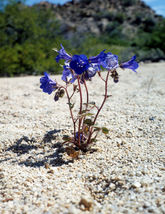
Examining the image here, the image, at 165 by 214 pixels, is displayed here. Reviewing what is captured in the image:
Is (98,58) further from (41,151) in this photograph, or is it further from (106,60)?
(41,151)

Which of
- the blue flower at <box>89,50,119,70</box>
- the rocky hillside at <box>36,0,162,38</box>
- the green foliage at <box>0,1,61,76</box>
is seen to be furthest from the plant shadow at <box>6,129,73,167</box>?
the rocky hillside at <box>36,0,162,38</box>

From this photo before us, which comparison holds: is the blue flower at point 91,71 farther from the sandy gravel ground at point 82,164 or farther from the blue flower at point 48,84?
the sandy gravel ground at point 82,164

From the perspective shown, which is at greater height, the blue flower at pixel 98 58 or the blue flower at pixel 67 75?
the blue flower at pixel 98 58

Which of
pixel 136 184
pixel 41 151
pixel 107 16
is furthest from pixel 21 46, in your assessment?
pixel 107 16

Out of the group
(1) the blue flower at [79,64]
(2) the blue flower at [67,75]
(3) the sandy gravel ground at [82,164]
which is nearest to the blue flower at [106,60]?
(1) the blue flower at [79,64]

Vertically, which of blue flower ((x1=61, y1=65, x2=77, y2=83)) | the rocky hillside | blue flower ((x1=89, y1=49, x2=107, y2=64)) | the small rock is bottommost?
the small rock

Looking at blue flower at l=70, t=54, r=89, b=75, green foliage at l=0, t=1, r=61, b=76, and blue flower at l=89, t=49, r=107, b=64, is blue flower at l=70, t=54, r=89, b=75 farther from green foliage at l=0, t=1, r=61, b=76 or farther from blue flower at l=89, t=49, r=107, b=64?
green foliage at l=0, t=1, r=61, b=76

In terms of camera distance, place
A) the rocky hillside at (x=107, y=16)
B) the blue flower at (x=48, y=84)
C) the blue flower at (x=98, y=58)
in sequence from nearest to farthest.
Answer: the blue flower at (x=98, y=58) → the blue flower at (x=48, y=84) → the rocky hillside at (x=107, y=16)

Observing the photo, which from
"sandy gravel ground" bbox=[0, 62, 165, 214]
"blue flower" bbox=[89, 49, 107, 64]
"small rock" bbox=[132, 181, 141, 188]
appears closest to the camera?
"sandy gravel ground" bbox=[0, 62, 165, 214]
